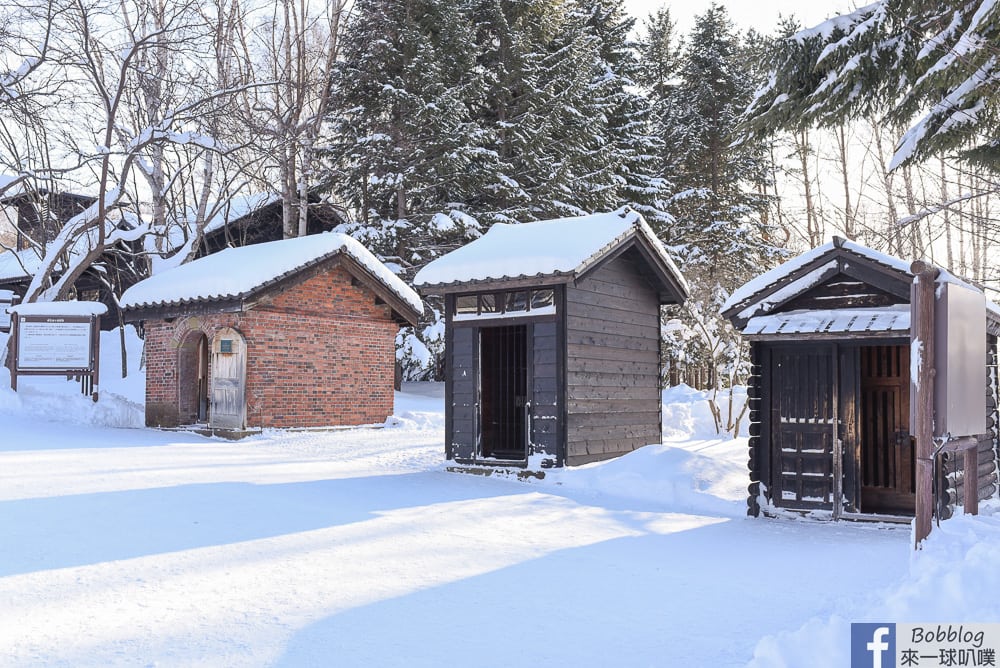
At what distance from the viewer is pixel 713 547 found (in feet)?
27.7

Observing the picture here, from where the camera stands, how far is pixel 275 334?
60.7ft

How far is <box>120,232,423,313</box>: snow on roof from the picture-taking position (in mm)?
17891

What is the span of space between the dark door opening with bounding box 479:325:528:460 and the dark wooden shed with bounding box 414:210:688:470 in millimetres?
26

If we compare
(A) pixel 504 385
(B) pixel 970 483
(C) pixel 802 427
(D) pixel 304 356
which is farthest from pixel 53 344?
(B) pixel 970 483

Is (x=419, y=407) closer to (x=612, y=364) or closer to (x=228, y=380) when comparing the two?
(x=228, y=380)

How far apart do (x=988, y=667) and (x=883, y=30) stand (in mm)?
9777

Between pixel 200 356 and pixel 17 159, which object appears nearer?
pixel 200 356

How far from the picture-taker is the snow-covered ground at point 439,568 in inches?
188

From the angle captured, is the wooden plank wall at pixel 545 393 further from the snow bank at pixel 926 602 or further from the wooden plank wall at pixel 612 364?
the snow bank at pixel 926 602

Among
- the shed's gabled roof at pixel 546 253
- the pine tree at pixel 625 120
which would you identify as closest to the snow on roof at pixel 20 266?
the pine tree at pixel 625 120

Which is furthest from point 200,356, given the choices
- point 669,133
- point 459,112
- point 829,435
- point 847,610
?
point 669,133

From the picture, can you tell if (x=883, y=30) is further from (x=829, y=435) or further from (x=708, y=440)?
(x=708, y=440)

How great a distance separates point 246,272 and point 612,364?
333 inches

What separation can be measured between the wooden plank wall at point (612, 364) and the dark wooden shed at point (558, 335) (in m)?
0.02
